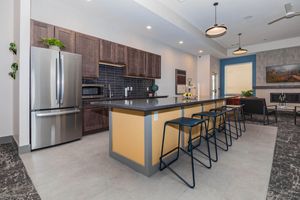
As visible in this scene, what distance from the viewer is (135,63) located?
15.9 feet

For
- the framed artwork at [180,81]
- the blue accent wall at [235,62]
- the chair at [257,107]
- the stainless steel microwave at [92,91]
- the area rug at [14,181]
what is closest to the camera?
the area rug at [14,181]

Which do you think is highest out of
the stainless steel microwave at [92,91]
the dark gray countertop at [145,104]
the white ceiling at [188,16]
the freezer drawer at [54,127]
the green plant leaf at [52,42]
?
the white ceiling at [188,16]

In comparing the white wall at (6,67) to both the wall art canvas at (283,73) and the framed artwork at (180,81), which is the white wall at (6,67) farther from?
the wall art canvas at (283,73)

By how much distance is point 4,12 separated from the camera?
3191 mm

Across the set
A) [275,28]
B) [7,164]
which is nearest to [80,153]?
[7,164]

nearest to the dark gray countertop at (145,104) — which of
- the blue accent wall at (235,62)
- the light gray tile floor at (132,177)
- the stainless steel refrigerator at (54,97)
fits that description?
the light gray tile floor at (132,177)

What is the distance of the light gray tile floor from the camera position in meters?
1.66

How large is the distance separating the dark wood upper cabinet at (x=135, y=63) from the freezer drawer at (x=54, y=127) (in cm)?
202

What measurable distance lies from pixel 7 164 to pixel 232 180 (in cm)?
322

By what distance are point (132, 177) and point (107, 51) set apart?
10.7 feet

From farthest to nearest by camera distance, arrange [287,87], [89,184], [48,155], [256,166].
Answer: [287,87] → [48,155] → [256,166] → [89,184]

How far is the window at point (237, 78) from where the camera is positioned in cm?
848

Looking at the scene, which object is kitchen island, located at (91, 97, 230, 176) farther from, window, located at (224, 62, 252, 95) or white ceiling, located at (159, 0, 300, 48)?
window, located at (224, 62, 252, 95)

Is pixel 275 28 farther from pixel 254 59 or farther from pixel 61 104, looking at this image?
pixel 61 104
